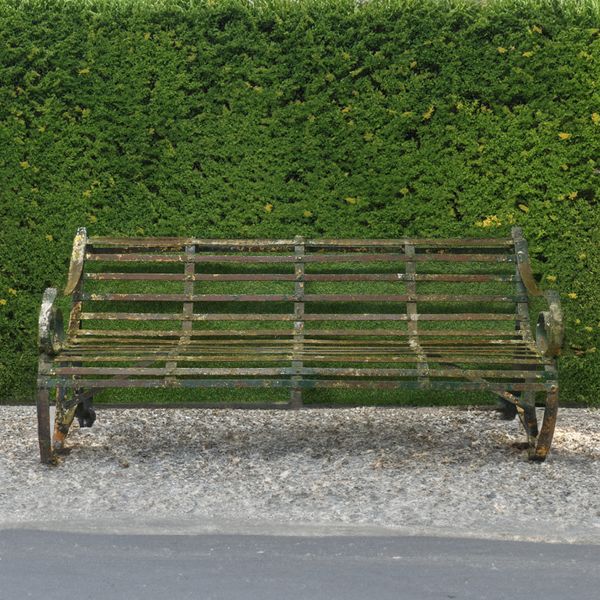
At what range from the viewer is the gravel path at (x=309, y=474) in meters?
4.64

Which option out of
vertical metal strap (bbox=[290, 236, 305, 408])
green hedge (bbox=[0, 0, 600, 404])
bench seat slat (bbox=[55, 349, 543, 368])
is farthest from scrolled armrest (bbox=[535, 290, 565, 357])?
green hedge (bbox=[0, 0, 600, 404])

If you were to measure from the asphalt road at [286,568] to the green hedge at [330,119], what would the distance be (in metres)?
3.02

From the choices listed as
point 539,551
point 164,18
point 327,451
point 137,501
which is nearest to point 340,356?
point 327,451

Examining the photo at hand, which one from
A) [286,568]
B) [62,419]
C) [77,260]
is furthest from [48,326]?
[286,568]

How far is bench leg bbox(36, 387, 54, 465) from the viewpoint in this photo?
5.42 meters

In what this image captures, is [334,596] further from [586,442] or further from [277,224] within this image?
[277,224]

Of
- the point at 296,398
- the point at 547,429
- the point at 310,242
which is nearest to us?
the point at 547,429

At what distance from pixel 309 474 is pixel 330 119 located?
256cm

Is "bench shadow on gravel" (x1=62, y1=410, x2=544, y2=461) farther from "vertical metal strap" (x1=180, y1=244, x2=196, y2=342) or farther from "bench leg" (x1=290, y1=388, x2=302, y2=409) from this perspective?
"vertical metal strap" (x1=180, y1=244, x2=196, y2=342)

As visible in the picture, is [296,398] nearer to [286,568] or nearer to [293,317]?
[293,317]

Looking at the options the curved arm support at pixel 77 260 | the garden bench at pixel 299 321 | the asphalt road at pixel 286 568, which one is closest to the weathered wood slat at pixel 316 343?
the garden bench at pixel 299 321

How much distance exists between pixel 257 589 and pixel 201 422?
3.25 meters

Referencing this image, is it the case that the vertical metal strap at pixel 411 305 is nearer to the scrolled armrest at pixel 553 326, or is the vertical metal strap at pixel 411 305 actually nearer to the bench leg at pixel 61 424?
the scrolled armrest at pixel 553 326

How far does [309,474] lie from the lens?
5.48 m
